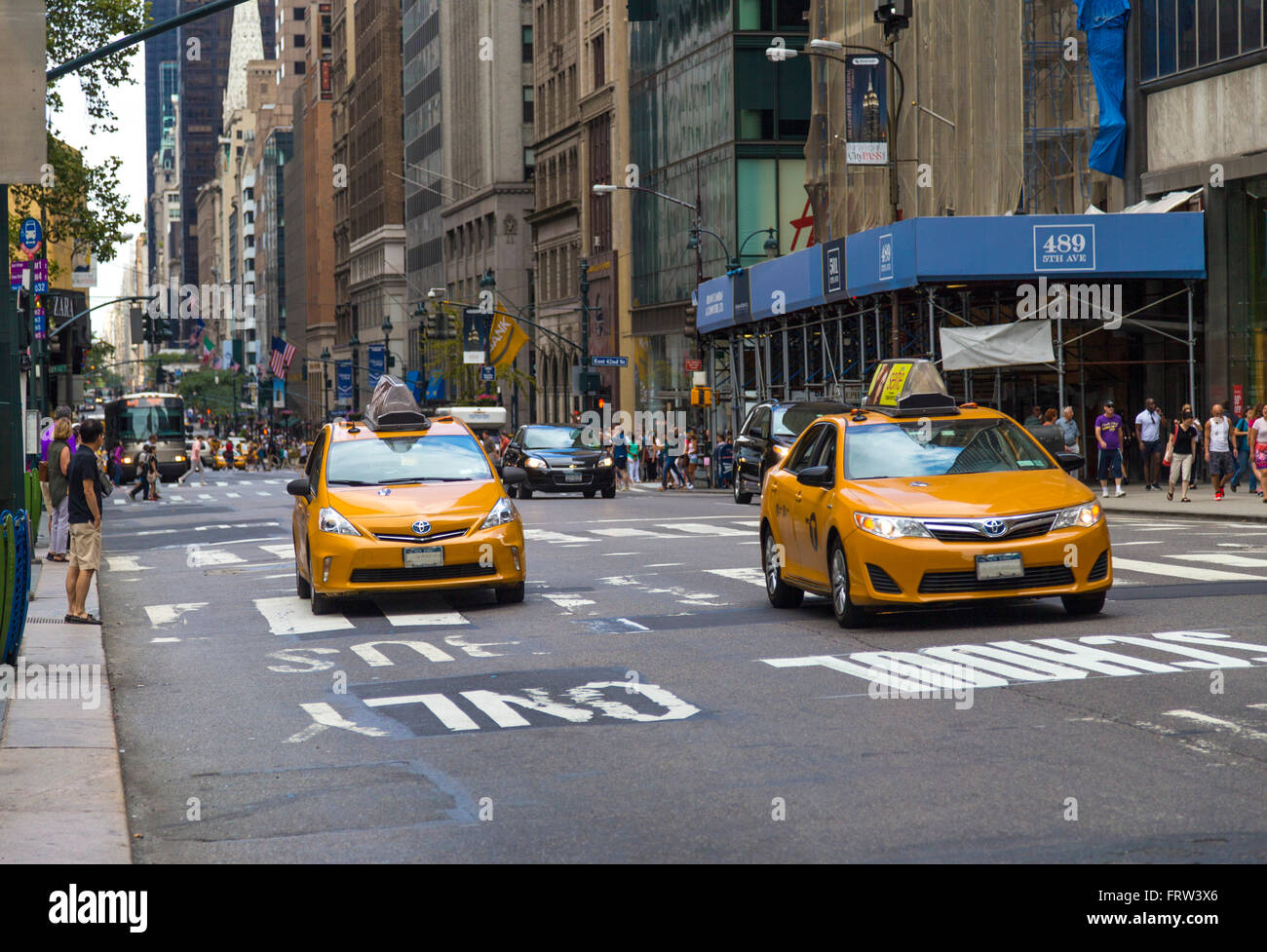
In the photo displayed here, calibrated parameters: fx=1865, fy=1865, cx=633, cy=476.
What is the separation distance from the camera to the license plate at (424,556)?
15.8 m

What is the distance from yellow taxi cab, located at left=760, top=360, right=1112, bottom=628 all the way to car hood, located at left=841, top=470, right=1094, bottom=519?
12mm

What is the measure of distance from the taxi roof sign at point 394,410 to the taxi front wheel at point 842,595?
207 inches

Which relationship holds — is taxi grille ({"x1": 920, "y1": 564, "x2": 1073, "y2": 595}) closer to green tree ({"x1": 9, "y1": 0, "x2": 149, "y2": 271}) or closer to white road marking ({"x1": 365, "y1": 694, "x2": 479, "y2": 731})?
white road marking ({"x1": 365, "y1": 694, "x2": 479, "y2": 731})

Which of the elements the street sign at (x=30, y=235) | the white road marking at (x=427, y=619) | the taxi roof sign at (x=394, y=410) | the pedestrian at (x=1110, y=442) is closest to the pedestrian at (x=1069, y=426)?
the pedestrian at (x=1110, y=442)

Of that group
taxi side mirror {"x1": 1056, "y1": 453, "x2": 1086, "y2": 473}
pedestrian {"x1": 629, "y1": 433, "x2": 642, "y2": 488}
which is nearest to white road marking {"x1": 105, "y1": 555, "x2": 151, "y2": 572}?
taxi side mirror {"x1": 1056, "y1": 453, "x2": 1086, "y2": 473}

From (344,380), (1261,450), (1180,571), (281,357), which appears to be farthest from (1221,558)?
(281,357)

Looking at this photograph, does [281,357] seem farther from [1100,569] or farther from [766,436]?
[1100,569]

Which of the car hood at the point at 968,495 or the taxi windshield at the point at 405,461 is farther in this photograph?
the taxi windshield at the point at 405,461

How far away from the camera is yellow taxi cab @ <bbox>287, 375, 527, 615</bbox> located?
15828 mm

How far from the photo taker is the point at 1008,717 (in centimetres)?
948

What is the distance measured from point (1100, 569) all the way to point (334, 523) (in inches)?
253

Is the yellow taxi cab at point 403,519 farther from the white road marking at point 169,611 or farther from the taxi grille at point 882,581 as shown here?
the taxi grille at point 882,581

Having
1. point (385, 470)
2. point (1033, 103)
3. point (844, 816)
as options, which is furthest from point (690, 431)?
point (844, 816)
